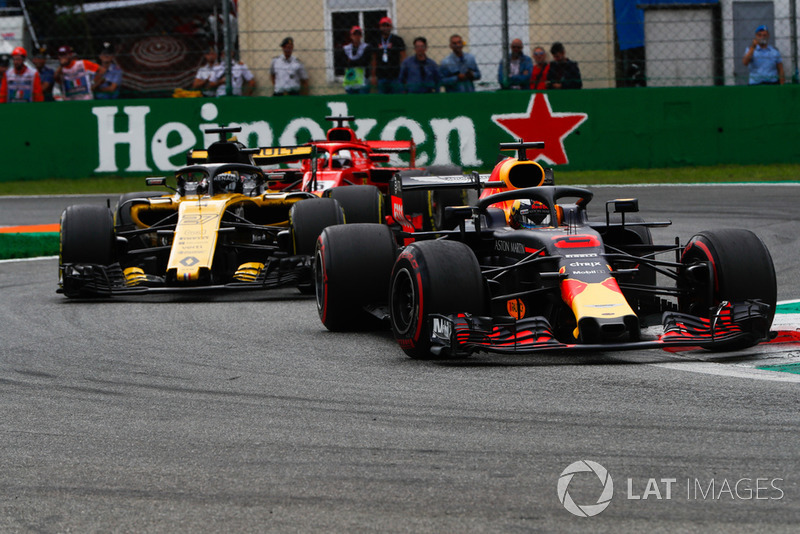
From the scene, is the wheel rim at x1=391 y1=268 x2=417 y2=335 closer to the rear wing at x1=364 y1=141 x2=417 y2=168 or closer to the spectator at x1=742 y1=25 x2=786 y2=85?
the rear wing at x1=364 y1=141 x2=417 y2=168

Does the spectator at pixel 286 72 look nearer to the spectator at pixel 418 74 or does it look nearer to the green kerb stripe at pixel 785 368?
the spectator at pixel 418 74

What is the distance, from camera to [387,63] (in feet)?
61.6

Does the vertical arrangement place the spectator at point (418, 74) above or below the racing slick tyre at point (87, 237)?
above

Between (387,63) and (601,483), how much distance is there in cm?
1508

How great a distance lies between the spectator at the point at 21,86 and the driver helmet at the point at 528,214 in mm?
13152

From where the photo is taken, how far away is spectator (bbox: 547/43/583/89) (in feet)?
61.1

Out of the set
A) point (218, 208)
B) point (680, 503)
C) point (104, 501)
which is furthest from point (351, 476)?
point (218, 208)

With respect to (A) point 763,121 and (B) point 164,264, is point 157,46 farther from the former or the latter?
(B) point 164,264

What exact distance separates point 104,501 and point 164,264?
6554mm

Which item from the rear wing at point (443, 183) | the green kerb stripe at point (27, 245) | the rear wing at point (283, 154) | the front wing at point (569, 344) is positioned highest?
the rear wing at point (283, 154)

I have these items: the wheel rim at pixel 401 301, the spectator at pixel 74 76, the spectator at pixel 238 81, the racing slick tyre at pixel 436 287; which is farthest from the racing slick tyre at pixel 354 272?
the spectator at pixel 74 76

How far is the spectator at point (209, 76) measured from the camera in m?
19.0

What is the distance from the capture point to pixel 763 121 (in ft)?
60.3

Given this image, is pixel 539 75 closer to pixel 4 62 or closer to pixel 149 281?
pixel 4 62
